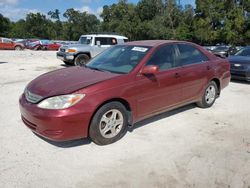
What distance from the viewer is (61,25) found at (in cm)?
6925

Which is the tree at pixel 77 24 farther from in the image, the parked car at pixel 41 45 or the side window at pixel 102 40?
the side window at pixel 102 40

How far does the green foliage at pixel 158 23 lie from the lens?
40.0 metres

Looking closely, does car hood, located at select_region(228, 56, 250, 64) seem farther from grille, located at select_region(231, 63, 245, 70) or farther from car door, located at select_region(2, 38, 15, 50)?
car door, located at select_region(2, 38, 15, 50)

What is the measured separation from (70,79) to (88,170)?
1454mm

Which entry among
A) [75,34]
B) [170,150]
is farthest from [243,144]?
[75,34]

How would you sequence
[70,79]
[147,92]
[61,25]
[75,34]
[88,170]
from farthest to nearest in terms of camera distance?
[61,25] → [75,34] → [147,92] → [70,79] → [88,170]

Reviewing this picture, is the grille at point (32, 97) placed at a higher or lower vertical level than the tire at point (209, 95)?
higher

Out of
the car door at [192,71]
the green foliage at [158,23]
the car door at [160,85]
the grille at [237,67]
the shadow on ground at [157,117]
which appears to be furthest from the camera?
the green foliage at [158,23]

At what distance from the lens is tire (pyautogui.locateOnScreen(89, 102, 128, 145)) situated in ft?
12.0

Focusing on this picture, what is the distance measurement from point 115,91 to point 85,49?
30.2ft

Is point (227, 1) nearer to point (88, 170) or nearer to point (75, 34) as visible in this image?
point (75, 34)

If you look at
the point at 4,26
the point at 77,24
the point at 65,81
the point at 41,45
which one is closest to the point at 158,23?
the point at 77,24

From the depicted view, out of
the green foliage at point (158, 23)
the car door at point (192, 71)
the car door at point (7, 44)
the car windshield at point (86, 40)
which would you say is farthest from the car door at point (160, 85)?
the green foliage at point (158, 23)

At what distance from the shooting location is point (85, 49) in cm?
1250
